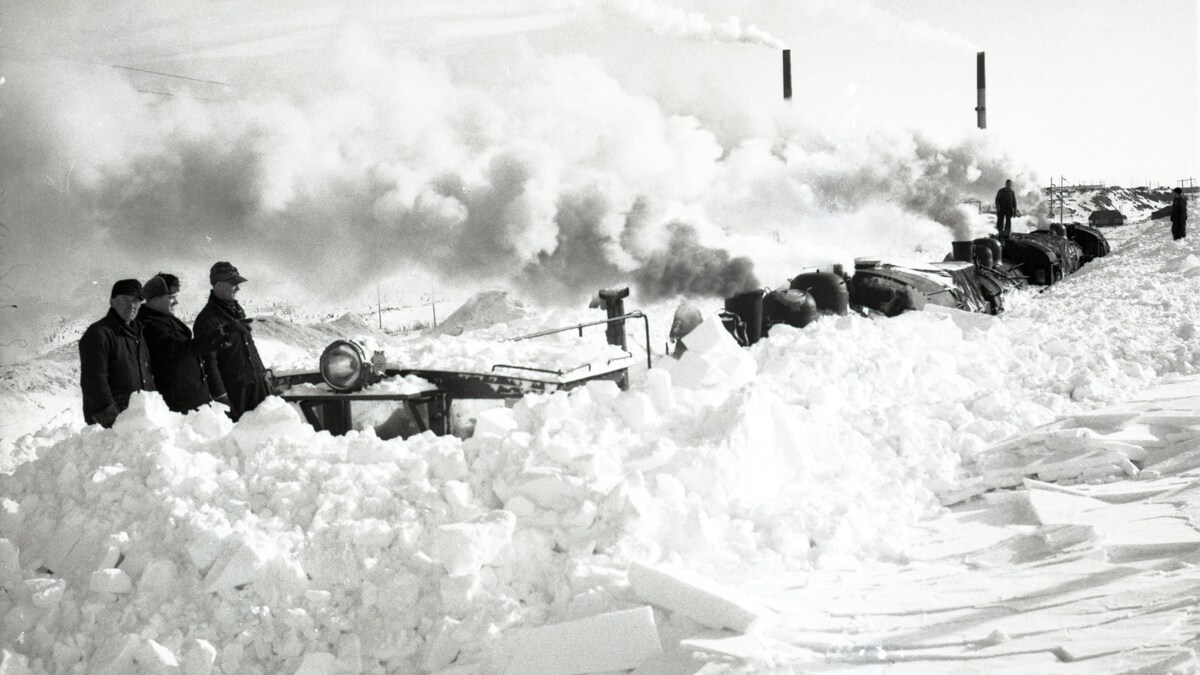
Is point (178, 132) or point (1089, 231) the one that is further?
point (1089, 231)

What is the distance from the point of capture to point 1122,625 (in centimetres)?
346

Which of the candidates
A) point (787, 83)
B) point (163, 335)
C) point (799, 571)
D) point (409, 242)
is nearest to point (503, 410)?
point (799, 571)

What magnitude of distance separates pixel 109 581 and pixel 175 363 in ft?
8.16

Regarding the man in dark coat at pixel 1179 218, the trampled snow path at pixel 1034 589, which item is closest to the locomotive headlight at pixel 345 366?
the trampled snow path at pixel 1034 589

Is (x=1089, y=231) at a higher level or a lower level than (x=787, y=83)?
lower

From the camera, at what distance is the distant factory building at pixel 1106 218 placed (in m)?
35.9

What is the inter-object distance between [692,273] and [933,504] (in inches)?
293

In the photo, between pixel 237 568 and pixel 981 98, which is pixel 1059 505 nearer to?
pixel 237 568

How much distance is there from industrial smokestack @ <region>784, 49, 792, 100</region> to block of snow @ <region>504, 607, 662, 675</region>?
11637 mm

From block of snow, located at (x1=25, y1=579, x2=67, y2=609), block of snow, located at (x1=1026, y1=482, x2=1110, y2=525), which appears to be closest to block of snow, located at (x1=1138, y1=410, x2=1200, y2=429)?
block of snow, located at (x1=1026, y1=482, x2=1110, y2=525)

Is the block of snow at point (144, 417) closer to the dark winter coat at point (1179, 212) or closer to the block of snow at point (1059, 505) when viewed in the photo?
the block of snow at point (1059, 505)

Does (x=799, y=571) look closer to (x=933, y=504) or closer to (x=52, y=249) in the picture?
(x=933, y=504)

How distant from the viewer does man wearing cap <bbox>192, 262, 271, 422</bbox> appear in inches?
237

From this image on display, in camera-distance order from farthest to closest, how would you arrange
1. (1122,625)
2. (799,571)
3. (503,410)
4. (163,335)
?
(163,335) → (503,410) → (799,571) → (1122,625)
